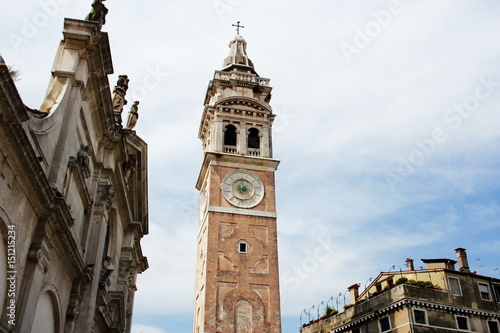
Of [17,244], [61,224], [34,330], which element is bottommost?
[34,330]

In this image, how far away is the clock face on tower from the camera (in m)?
34.2

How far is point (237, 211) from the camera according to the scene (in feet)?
111

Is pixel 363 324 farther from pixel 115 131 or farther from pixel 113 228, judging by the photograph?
pixel 115 131

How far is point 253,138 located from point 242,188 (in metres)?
4.66

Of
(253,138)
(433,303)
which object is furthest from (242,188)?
(433,303)

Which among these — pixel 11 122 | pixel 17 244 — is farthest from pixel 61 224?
pixel 11 122

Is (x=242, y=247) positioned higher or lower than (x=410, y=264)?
higher

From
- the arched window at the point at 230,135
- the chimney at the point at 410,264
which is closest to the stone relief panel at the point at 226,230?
the arched window at the point at 230,135

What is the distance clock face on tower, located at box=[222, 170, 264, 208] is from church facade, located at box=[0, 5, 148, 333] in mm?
13976

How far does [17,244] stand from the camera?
10.2 meters

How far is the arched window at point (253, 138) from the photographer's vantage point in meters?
37.3

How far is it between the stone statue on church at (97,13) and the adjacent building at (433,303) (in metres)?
21.9

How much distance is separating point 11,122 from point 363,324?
27254 millimetres

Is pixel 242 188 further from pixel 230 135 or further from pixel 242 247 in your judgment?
pixel 230 135
